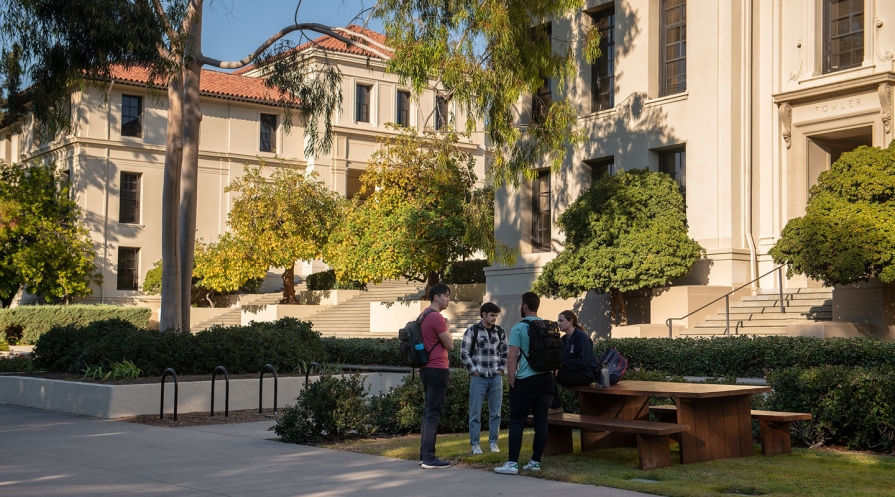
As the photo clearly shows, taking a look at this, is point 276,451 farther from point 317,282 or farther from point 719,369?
point 317,282

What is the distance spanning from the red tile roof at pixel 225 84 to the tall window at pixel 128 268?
8.40 m

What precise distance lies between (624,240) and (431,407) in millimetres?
15461

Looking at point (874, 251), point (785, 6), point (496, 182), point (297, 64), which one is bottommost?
Result: point (874, 251)

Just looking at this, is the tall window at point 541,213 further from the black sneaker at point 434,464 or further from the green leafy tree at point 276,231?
the black sneaker at point 434,464

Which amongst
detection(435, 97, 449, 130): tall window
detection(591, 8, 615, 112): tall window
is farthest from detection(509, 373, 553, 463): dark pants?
detection(591, 8, 615, 112): tall window

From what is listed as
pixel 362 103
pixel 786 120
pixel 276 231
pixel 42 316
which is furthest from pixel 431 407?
pixel 362 103

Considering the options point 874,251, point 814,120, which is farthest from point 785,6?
point 874,251

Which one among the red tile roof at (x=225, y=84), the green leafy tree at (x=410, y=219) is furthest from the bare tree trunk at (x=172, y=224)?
the red tile roof at (x=225, y=84)

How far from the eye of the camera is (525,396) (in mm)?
9758

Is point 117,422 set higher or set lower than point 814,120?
lower

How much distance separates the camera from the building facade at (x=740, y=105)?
2363cm

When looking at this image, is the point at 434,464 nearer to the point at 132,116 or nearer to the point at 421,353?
the point at 421,353

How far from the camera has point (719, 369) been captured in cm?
1783

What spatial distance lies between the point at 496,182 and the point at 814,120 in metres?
8.06
